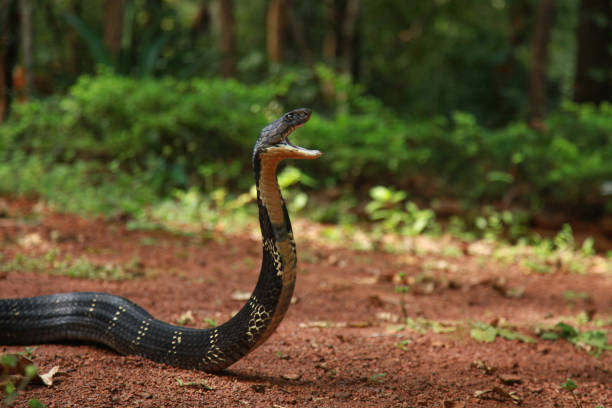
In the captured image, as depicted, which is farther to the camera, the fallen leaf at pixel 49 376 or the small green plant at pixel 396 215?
the small green plant at pixel 396 215

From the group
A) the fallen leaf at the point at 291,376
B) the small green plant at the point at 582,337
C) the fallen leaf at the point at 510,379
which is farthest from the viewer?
the small green plant at the point at 582,337

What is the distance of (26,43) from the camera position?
9406 millimetres

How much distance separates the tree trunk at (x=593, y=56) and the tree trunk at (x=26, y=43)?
9.68 meters

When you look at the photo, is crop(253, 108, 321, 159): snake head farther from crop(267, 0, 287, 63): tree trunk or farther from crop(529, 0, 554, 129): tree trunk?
crop(267, 0, 287, 63): tree trunk

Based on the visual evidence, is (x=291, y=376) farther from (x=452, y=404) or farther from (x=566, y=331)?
(x=566, y=331)

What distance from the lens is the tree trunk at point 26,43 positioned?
909 centimetres

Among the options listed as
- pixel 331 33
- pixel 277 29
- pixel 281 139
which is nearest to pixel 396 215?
pixel 281 139

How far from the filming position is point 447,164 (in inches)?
314

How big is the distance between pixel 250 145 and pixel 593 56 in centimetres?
693

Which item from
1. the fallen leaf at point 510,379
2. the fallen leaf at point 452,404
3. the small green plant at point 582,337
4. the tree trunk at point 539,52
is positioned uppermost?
the tree trunk at point 539,52

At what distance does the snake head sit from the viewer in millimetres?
2266

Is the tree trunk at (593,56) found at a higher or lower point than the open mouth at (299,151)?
higher

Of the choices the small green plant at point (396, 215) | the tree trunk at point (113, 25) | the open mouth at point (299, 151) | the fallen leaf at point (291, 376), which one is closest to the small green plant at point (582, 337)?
the fallen leaf at point (291, 376)

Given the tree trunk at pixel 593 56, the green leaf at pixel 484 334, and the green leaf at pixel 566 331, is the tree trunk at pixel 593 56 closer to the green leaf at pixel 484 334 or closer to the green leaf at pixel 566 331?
the green leaf at pixel 566 331
